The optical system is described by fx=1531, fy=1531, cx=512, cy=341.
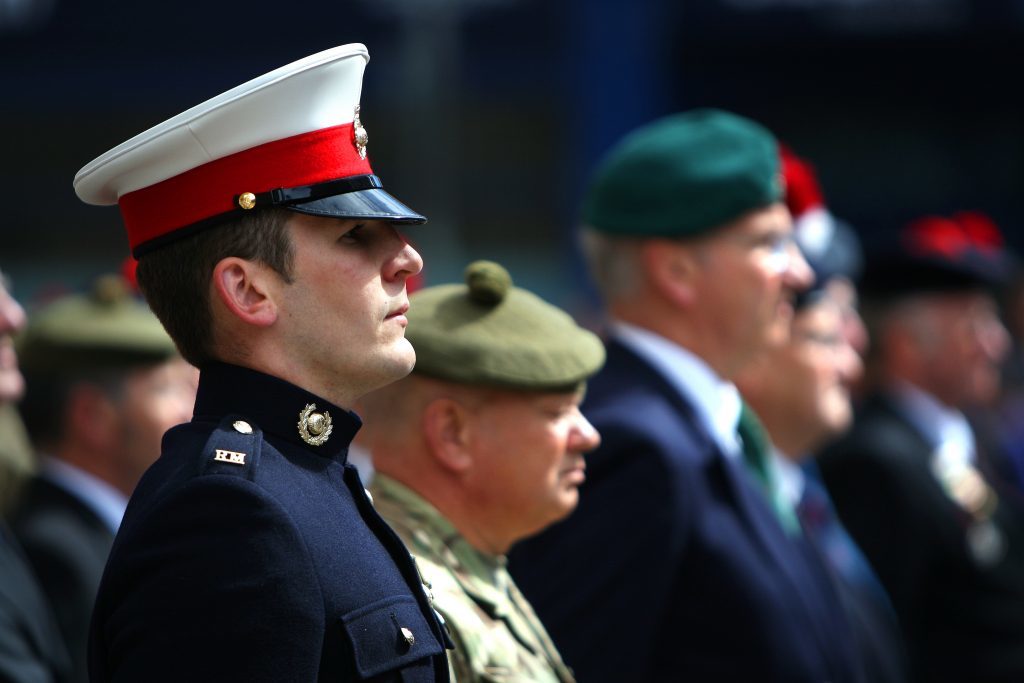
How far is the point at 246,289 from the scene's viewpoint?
211 centimetres

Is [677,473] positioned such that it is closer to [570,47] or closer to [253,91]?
[253,91]

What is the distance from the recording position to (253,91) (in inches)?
83.7

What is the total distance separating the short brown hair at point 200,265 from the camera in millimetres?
2113

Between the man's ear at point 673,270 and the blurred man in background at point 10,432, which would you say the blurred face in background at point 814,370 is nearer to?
the man's ear at point 673,270

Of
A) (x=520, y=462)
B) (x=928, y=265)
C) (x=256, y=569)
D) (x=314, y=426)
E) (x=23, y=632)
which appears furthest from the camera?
(x=928, y=265)

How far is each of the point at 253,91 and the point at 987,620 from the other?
3995 mm

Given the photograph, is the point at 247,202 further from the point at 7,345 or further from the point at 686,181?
the point at 7,345

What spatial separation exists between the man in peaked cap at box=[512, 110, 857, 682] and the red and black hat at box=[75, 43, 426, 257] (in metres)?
1.31

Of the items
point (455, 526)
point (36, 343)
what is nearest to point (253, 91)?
point (455, 526)

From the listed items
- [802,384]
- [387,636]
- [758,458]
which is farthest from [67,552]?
[387,636]

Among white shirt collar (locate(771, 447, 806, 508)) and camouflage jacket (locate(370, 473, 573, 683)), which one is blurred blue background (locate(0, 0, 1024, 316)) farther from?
camouflage jacket (locate(370, 473, 573, 683))

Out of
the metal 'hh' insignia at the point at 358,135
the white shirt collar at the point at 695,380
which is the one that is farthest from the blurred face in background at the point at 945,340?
the metal 'hh' insignia at the point at 358,135

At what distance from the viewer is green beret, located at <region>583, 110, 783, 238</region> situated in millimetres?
3762

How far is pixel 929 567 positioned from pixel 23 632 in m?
3.22
